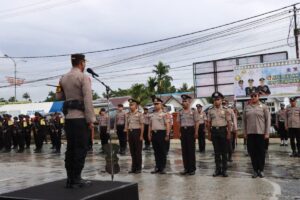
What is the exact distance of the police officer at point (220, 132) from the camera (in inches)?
385

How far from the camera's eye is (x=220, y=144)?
9812mm

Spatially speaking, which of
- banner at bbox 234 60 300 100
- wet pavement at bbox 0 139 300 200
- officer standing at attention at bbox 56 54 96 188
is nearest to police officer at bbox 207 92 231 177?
wet pavement at bbox 0 139 300 200

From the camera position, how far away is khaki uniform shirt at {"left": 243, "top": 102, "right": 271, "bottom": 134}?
9.57 meters

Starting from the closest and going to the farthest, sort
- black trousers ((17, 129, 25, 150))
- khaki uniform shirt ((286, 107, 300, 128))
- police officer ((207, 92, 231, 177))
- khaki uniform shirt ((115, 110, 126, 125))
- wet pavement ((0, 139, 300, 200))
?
wet pavement ((0, 139, 300, 200)), police officer ((207, 92, 231, 177)), khaki uniform shirt ((286, 107, 300, 128)), khaki uniform shirt ((115, 110, 126, 125)), black trousers ((17, 129, 25, 150))

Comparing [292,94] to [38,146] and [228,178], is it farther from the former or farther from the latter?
[228,178]

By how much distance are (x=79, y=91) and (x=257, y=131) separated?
4.88 metres

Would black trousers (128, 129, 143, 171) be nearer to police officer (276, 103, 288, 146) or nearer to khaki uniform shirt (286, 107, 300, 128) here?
khaki uniform shirt (286, 107, 300, 128)

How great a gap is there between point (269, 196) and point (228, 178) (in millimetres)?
2090

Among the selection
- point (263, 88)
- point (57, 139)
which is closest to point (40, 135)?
point (57, 139)

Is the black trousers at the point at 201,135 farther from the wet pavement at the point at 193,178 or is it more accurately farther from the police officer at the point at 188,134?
the police officer at the point at 188,134

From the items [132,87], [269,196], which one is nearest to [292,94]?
[269,196]

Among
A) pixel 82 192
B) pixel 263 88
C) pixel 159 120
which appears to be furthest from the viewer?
pixel 263 88

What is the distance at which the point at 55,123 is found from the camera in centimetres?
1959

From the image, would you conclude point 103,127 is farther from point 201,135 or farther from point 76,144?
point 76,144
